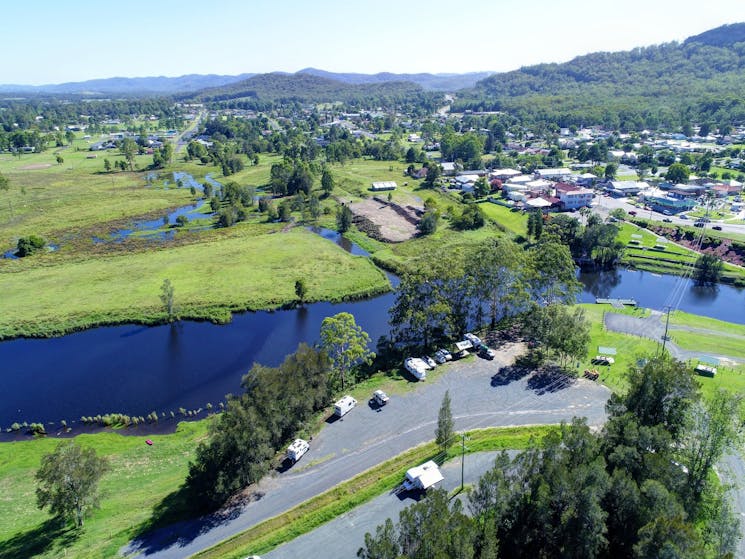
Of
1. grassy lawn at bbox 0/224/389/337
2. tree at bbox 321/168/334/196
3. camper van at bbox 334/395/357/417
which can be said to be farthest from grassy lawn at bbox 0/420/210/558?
tree at bbox 321/168/334/196

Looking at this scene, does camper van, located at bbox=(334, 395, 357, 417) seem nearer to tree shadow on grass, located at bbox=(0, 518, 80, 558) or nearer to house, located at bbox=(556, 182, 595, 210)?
tree shadow on grass, located at bbox=(0, 518, 80, 558)

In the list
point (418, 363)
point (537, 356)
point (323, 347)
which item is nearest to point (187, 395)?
point (323, 347)

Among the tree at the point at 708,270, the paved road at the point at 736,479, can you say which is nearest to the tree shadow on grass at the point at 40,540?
the paved road at the point at 736,479

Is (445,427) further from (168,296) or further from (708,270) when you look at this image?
(708,270)

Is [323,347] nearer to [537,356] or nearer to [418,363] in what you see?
[418,363]

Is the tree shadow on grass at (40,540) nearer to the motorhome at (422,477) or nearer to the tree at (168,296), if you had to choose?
the motorhome at (422,477)

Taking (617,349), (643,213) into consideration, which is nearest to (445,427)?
(617,349)
